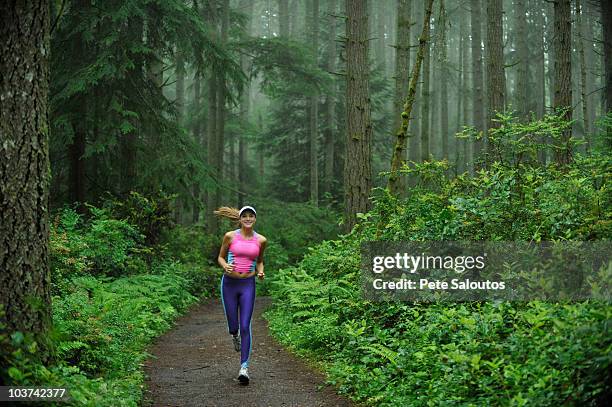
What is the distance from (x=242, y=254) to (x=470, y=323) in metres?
3.14

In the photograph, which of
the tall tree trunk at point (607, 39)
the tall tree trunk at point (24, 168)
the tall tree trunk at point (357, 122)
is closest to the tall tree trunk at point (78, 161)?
the tall tree trunk at point (357, 122)

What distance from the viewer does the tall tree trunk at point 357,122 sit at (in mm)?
12945

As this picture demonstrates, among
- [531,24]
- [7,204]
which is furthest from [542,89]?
[7,204]

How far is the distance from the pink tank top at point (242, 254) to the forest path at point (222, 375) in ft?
4.93

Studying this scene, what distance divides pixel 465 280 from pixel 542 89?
109 feet

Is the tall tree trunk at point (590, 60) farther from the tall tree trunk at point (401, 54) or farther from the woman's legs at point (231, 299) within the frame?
the woman's legs at point (231, 299)

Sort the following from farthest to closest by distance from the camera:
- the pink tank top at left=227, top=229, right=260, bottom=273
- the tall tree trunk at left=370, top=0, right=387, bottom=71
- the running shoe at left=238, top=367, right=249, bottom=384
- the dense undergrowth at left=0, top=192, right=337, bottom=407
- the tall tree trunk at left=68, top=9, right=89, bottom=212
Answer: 1. the tall tree trunk at left=370, top=0, right=387, bottom=71
2. the tall tree trunk at left=68, top=9, right=89, bottom=212
3. the pink tank top at left=227, top=229, right=260, bottom=273
4. the running shoe at left=238, top=367, right=249, bottom=384
5. the dense undergrowth at left=0, top=192, right=337, bottom=407

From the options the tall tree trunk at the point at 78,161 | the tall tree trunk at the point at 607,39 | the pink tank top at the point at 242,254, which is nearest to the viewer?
the pink tank top at the point at 242,254

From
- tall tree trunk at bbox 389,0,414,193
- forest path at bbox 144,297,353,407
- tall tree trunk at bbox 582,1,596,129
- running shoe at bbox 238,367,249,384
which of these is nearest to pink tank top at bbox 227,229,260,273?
running shoe at bbox 238,367,249,384

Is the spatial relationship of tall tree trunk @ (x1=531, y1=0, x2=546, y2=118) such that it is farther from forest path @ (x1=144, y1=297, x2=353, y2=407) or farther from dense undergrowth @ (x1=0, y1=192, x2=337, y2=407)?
forest path @ (x1=144, y1=297, x2=353, y2=407)

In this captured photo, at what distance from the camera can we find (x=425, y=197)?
9.06 metres

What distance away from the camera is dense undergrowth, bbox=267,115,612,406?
14.9 feet

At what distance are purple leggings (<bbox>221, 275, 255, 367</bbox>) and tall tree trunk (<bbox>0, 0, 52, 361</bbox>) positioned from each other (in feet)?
9.14

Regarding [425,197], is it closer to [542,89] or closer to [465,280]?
[465,280]
